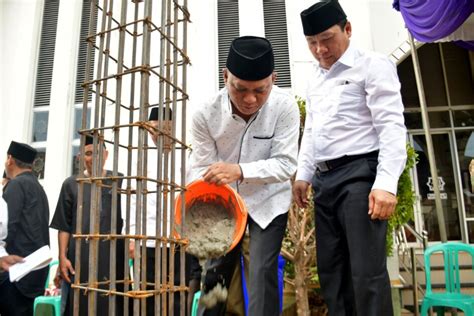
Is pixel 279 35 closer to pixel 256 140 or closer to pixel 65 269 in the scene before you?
pixel 65 269

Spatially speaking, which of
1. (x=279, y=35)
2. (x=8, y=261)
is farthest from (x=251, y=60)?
(x=279, y=35)

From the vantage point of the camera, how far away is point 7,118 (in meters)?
6.51

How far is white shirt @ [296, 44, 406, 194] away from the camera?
62.4 inches

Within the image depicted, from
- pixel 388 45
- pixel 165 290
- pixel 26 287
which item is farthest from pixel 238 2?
pixel 165 290

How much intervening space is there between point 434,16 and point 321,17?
2625 millimetres

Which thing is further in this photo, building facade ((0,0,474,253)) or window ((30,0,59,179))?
window ((30,0,59,179))

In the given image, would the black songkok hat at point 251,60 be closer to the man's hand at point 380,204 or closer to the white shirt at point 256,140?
the white shirt at point 256,140

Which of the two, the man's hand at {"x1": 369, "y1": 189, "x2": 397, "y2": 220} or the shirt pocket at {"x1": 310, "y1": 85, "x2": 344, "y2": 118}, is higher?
the shirt pocket at {"x1": 310, "y1": 85, "x2": 344, "y2": 118}

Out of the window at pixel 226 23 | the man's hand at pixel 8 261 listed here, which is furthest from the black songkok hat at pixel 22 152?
the window at pixel 226 23

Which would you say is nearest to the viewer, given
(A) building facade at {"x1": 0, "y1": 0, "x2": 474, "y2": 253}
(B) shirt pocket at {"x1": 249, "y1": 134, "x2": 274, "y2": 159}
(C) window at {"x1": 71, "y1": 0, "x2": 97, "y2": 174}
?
(B) shirt pocket at {"x1": 249, "y1": 134, "x2": 274, "y2": 159}

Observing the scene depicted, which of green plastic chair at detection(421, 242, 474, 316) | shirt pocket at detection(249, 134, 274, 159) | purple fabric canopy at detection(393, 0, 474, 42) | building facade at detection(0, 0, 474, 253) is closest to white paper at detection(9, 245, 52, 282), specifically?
shirt pocket at detection(249, 134, 274, 159)

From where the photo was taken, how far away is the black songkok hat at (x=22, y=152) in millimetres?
3188

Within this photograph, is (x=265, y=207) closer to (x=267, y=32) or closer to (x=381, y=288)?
(x=381, y=288)

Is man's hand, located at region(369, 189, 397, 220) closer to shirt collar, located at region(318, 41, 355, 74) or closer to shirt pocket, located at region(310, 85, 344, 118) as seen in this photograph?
shirt pocket, located at region(310, 85, 344, 118)
